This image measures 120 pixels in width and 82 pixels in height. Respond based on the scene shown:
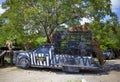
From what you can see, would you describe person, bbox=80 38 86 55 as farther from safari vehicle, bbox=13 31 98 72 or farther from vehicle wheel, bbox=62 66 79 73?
vehicle wheel, bbox=62 66 79 73

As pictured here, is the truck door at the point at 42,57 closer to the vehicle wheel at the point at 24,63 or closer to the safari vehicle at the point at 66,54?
the safari vehicle at the point at 66,54

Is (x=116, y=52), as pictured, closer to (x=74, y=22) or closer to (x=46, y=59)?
(x=74, y=22)

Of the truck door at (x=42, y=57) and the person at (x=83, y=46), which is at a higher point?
the person at (x=83, y=46)

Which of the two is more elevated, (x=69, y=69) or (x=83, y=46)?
(x=83, y=46)

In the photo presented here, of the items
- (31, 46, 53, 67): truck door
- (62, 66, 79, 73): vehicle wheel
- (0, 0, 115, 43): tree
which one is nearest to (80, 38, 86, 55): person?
(62, 66, 79, 73): vehicle wheel

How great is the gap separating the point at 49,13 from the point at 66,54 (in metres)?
4.28

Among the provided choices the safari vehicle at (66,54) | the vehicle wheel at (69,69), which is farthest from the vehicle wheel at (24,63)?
the vehicle wheel at (69,69)

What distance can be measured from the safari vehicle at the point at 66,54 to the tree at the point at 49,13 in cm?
289

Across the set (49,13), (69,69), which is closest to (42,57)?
(69,69)

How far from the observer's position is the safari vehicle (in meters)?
16.2

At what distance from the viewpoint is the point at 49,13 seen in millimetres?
19703

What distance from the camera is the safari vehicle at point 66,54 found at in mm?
16234

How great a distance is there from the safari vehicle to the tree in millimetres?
2891

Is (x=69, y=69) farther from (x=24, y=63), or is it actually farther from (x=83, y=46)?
(x=24, y=63)
